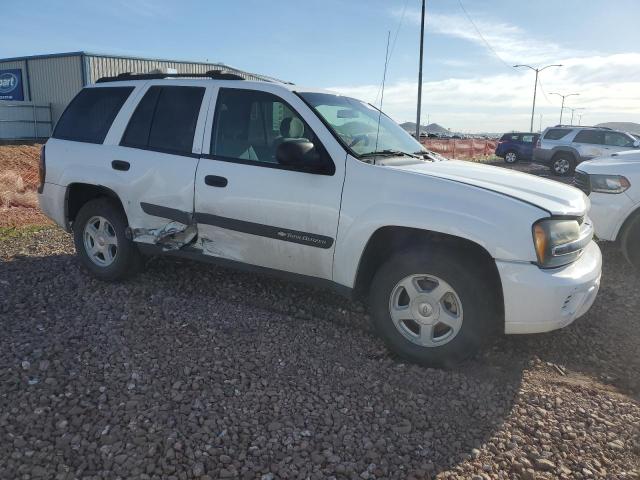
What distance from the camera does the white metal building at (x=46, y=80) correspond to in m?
28.9

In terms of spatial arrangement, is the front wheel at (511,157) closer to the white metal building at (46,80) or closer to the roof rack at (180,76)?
the white metal building at (46,80)

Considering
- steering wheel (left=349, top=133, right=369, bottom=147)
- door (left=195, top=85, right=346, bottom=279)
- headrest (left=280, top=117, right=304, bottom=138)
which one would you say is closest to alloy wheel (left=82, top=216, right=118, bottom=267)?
door (left=195, top=85, right=346, bottom=279)

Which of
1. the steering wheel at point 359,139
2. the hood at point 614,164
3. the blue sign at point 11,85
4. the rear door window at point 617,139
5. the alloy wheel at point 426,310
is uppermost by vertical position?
the blue sign at point 11,85

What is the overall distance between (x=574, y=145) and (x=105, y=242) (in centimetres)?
→ 1769

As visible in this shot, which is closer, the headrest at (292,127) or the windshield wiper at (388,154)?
the windshield wiper at (388,154)

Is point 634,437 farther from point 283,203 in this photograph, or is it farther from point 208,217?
point 208,217

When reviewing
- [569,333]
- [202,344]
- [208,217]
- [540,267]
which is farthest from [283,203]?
[569,333]

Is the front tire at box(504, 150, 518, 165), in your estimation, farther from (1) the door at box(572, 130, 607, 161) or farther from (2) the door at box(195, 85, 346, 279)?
(2) the door at box(195, 85, 346, 279)

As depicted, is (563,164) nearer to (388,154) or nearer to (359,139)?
(388,154)

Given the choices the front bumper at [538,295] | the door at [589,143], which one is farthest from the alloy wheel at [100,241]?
the door at [589,143]

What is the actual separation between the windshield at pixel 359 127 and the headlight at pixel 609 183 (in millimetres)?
2515

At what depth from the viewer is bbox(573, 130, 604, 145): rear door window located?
18281 mm

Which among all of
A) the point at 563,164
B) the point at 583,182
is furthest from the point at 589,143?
the point at 583,182

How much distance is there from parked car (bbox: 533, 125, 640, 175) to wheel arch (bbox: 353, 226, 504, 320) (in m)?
16.5
